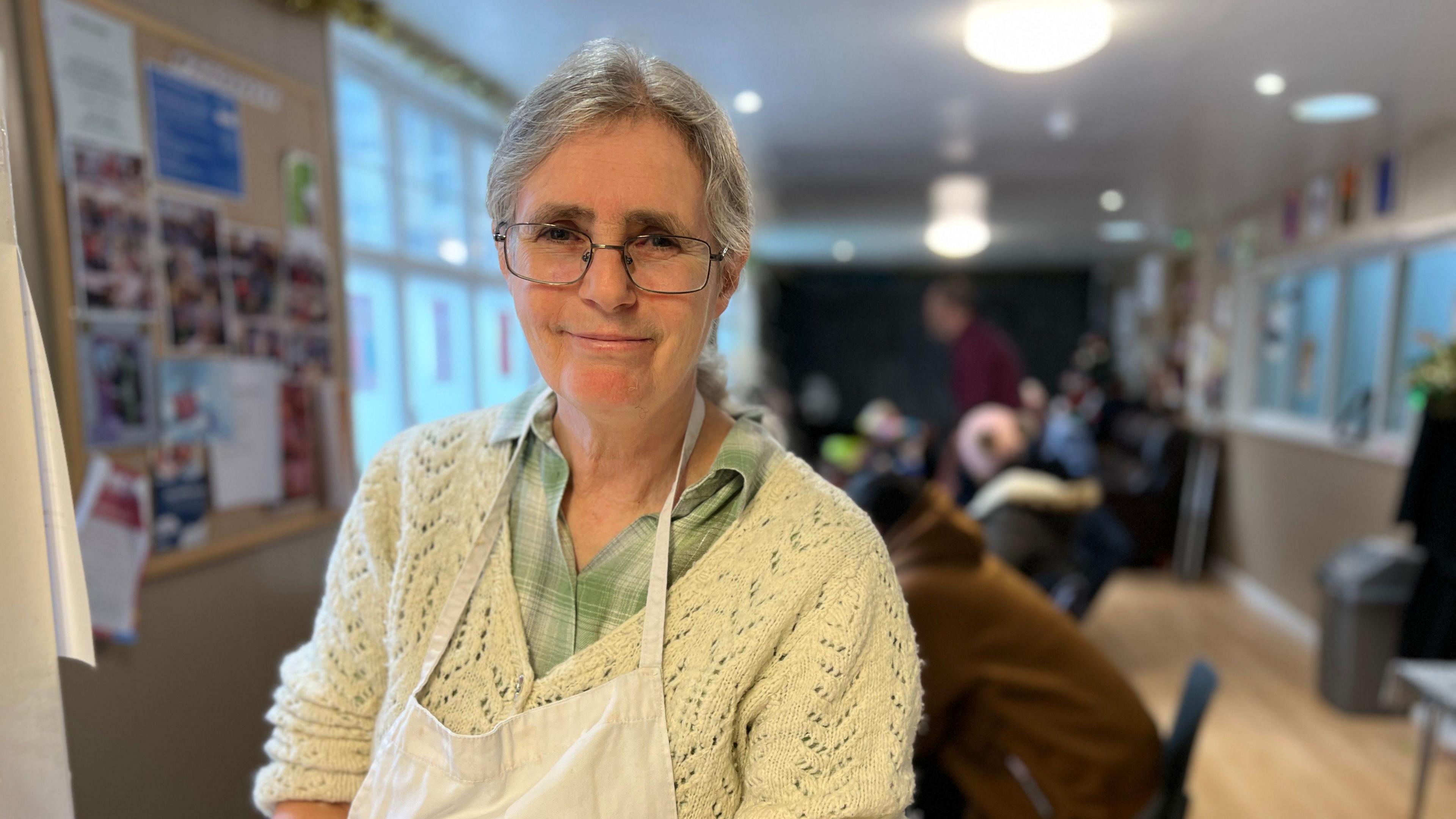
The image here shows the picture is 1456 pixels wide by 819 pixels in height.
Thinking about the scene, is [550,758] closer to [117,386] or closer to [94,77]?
[117,386]

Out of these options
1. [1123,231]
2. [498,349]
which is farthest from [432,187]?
[1123,231]

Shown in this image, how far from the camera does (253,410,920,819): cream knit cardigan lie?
0.84 meters

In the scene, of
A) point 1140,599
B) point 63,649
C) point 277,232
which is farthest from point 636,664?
point 1140,599

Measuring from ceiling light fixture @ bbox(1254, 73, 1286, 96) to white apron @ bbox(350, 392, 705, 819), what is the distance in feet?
9.81

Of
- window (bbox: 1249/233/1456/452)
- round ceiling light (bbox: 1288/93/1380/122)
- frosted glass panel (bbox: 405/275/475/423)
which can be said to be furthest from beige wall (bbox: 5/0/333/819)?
window (bbox: 1249/233/1456/452)

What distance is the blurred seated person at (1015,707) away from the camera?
1788 millimetres

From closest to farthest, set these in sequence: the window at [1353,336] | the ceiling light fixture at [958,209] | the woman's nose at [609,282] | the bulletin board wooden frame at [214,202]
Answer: the woman's nose at [609,282] → the bulletin board wooden frame at [214,202] → the window at [1353,336] → the ceiling light fixture at [958,209]

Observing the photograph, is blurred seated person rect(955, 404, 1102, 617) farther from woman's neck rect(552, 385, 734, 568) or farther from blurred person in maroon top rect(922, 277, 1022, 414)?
woman's neck rect(552, 385, 734, 568)

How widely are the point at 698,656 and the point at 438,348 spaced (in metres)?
2.91

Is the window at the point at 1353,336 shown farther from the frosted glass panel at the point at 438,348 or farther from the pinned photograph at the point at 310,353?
the pinned photograph at the point at 310,353

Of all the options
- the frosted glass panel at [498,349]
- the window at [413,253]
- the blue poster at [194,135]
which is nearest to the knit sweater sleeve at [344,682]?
the blue poster at [194,135]

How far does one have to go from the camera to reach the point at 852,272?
13039 mm

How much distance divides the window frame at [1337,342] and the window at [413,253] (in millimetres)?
3843

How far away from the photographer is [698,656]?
0.86m
